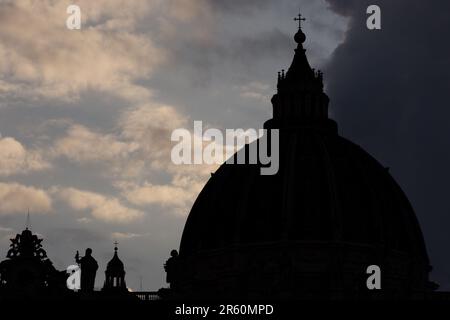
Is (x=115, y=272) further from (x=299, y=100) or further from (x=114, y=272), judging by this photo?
(x=299, y=100)

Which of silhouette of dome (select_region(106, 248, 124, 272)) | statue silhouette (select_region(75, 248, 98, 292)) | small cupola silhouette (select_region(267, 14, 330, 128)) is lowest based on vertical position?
statue silhouette (select_region(75, 248, 98, 292))

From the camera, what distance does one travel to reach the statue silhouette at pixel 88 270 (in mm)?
110375

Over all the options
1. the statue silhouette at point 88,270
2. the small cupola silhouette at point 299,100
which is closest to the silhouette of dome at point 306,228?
the small cupola silhouette at point 299,100

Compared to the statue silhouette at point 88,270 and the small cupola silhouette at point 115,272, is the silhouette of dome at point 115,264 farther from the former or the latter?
the statue silhouette at point 88,270

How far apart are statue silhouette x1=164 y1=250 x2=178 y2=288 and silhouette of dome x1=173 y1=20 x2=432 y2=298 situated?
2.25ft

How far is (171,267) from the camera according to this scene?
128 m

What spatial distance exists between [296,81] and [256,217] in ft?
46.3

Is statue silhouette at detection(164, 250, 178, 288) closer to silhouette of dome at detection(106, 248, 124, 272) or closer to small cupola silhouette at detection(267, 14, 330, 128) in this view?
silhouette of dome at detection(106, 248, 124, 272)

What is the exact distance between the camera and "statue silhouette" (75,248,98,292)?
110375mm

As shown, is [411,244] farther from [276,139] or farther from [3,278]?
[3,278]

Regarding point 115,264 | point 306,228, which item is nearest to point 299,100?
point 306,228

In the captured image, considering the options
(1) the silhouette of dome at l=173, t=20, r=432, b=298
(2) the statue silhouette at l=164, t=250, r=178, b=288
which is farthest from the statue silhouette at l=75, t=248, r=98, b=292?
(2) the statue silhouette at l=164, t=250, r=178, b=288

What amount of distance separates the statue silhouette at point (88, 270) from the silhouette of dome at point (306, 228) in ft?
30.5
